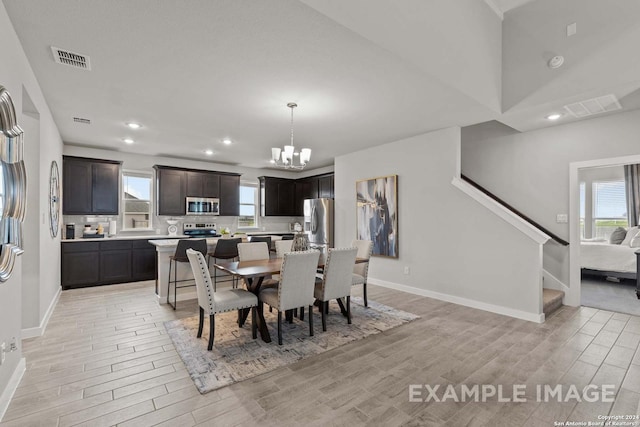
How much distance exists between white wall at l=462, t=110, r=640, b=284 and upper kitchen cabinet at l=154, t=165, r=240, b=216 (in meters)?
5.34

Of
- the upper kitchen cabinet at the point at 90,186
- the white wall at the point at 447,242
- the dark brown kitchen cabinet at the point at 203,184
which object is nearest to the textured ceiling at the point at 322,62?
the white wall at the point at 447,242

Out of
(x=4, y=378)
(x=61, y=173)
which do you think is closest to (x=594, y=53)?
(x=4, y=378)

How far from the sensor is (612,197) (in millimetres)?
7105

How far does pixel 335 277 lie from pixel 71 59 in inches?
129

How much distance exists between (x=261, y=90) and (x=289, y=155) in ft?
2.93

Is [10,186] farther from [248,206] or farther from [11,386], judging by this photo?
[248,206]

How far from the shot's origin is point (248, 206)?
813 cm

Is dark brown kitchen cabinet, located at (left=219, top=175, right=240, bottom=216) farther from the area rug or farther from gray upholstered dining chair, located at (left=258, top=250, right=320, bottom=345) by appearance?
gray upholstered dining chair, located at (left=258, top=250, right=320, bottom=345)

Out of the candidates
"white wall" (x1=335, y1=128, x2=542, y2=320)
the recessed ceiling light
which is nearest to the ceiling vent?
the recessed ceiling light

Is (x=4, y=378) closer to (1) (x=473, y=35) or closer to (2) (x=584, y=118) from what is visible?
(1) (x=473, y=35)

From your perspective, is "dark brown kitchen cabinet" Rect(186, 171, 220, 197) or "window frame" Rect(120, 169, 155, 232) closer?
"window frame" Rect(120, 169, 155, 232)

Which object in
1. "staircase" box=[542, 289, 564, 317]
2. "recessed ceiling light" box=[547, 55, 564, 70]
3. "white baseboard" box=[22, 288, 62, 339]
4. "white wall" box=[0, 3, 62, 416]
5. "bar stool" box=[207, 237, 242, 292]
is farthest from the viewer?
"bar stool" box=[207, 237, 242, 292]

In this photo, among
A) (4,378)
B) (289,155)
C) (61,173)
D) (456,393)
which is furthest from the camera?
(61,173)

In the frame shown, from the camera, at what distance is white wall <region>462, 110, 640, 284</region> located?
400cm
